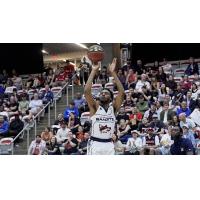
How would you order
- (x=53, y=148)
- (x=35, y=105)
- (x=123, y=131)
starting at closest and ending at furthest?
(x=53, y=148)
(x=123, y=131)
(x=35, y=105)

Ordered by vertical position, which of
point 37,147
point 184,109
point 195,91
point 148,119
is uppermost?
point 195,91

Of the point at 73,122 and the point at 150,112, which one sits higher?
the point at 150,112

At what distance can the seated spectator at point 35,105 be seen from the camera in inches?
643

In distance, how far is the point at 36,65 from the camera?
22906mm

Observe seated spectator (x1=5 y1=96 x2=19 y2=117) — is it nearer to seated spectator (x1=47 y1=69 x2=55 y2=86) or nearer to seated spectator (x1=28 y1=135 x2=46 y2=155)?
seated spectator (x1=47 y1=69 x2=55 y2=86)

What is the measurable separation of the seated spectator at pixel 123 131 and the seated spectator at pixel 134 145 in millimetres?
394

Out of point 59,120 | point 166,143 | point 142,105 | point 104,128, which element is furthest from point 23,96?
point 104,128

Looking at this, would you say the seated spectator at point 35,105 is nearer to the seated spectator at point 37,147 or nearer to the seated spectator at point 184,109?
the seated spectator at point 37,147

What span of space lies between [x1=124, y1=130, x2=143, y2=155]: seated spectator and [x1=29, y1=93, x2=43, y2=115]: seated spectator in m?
4.23

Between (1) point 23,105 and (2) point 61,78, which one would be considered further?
(2) point 61,78

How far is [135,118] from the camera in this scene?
46.4ft

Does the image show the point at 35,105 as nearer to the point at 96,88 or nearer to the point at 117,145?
the point at 96,88

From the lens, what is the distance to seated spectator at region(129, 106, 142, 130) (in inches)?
546

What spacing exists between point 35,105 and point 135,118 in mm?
3727
